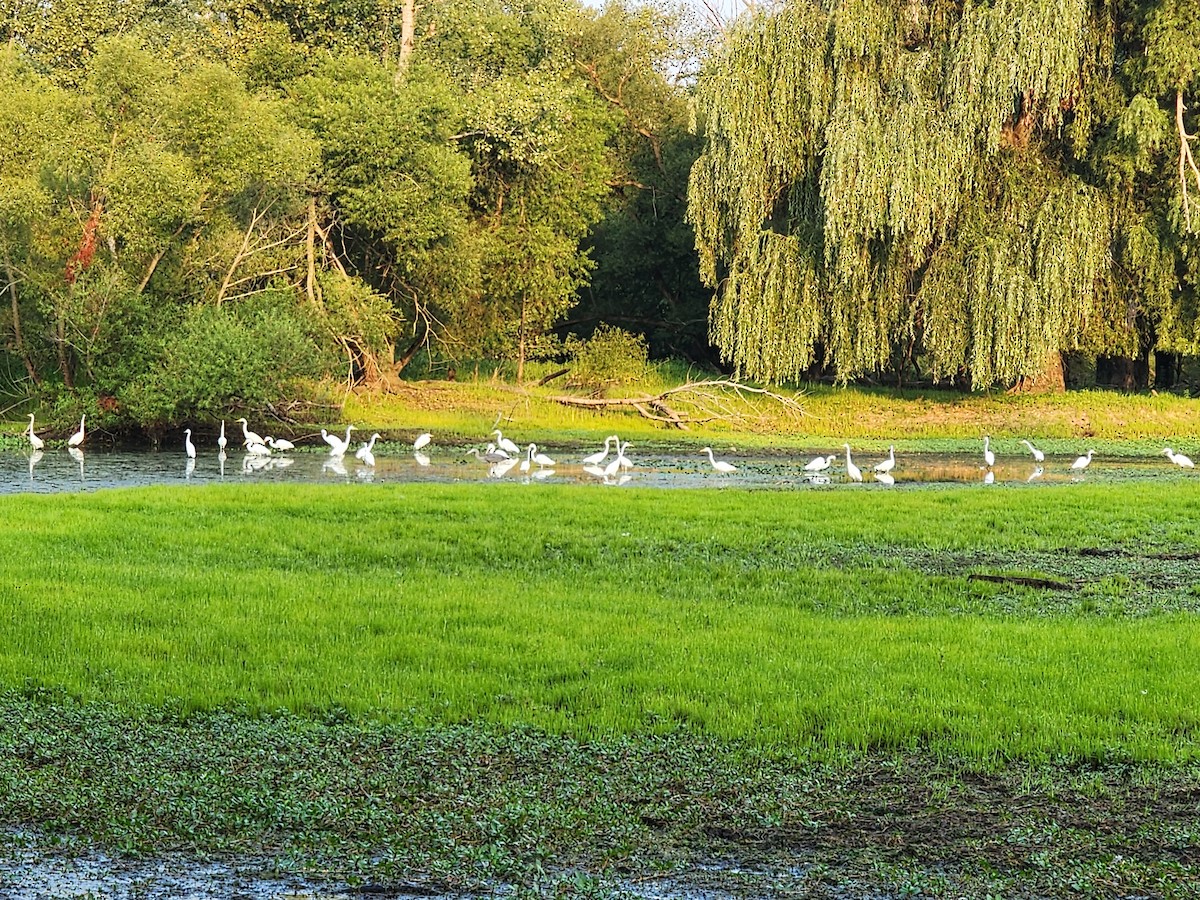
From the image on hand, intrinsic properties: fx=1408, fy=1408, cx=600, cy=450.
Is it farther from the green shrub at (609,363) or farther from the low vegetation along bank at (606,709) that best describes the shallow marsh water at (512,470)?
the green shrub at (609,363)

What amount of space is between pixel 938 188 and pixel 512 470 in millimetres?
14576

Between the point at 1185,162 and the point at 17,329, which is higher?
the point at 1185,162

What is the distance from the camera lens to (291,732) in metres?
7.40

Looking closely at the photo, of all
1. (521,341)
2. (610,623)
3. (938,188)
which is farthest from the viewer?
(521,341)

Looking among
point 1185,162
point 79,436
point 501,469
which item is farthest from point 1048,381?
point 79,436

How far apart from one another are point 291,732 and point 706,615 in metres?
3.93

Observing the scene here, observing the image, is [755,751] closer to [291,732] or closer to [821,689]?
[821,689]

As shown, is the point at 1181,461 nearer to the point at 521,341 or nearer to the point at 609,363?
the point at 609,363

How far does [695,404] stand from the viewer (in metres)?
35.9

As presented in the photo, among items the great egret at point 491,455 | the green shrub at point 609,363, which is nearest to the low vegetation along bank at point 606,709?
the great egret at point 491,455

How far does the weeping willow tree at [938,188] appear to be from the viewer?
33562 millimetres

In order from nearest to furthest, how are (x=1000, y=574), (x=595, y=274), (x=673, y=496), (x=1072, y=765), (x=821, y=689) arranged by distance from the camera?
1. (x=1072, y=765)
2. (x=821, y=689)
3. (x=1000, y=574)
4. (x=673, y=496)
5. (x=595, y=274)

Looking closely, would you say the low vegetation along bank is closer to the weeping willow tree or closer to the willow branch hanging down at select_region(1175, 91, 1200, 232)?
the weeping willow tree

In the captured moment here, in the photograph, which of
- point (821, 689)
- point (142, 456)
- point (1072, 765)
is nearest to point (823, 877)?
point (1072, 765)
